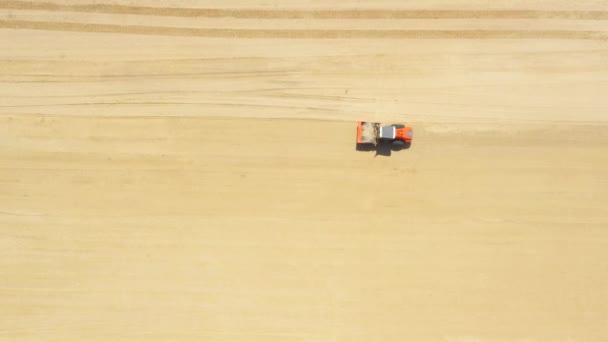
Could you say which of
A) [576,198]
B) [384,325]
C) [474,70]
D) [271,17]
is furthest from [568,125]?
[271,17]

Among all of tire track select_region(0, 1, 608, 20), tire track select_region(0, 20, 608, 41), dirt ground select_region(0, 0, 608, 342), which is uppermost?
tire track select_region(0, 1, 608, 20)

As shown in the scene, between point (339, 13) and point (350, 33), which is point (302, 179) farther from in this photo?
point (339, 13)

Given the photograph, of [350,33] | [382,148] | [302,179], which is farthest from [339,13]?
[302,179]

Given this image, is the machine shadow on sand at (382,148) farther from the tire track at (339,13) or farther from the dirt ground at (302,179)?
the tire track at (339,13)

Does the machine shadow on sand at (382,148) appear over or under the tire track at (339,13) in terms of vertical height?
under

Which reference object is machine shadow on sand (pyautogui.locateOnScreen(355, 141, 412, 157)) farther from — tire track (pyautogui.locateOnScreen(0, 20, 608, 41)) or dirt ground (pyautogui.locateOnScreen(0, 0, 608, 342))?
tire track (pyautogui.locateOnScreen(0, 20, 608, 41))

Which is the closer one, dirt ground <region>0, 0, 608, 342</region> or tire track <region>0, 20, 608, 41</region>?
dirt ground <region>0, 0, 608, 342</region>

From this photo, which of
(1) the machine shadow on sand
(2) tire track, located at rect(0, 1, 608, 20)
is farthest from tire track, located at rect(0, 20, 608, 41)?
(1) the machine shadow on sand

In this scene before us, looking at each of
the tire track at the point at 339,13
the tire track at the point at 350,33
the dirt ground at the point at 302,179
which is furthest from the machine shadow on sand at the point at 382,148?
the tire track at the point at 339,13
